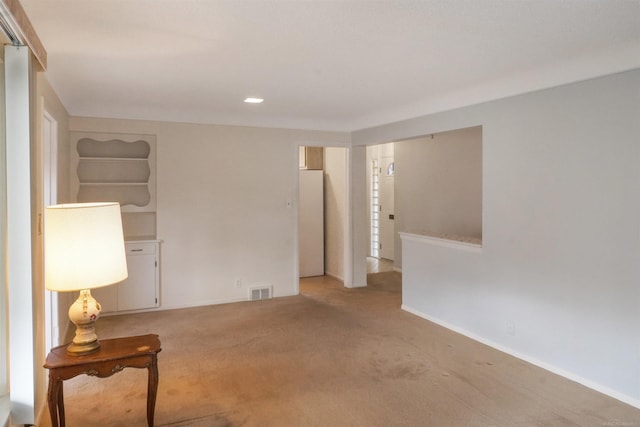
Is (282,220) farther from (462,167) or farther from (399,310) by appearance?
(462,167)

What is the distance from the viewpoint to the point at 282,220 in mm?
5707

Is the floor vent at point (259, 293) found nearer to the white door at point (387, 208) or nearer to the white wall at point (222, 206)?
the white wall at point (222, 206)

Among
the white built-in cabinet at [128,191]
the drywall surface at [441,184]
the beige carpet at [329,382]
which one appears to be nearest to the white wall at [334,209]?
the drywall surface at [441,184]

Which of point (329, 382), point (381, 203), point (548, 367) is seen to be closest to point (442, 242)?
point (548, 367)

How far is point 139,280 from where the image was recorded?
4.95 metres

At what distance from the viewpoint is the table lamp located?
2.09 m

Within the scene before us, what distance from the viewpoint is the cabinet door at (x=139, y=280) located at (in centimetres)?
491

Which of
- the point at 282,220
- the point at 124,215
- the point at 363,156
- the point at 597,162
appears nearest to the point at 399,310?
the point at 282,220

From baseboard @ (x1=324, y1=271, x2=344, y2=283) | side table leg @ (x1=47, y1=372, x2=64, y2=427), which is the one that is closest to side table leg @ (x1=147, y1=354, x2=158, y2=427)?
side table leg @ (x1=47, y1=372, x2=64, y2=427)

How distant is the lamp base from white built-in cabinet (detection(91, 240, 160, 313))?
272cm

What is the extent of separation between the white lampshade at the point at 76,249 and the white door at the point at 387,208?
6.47 m

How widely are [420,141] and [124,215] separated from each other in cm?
447

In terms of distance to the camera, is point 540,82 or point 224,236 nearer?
point 540,82

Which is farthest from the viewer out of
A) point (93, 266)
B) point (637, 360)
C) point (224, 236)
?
point (224, 236)
